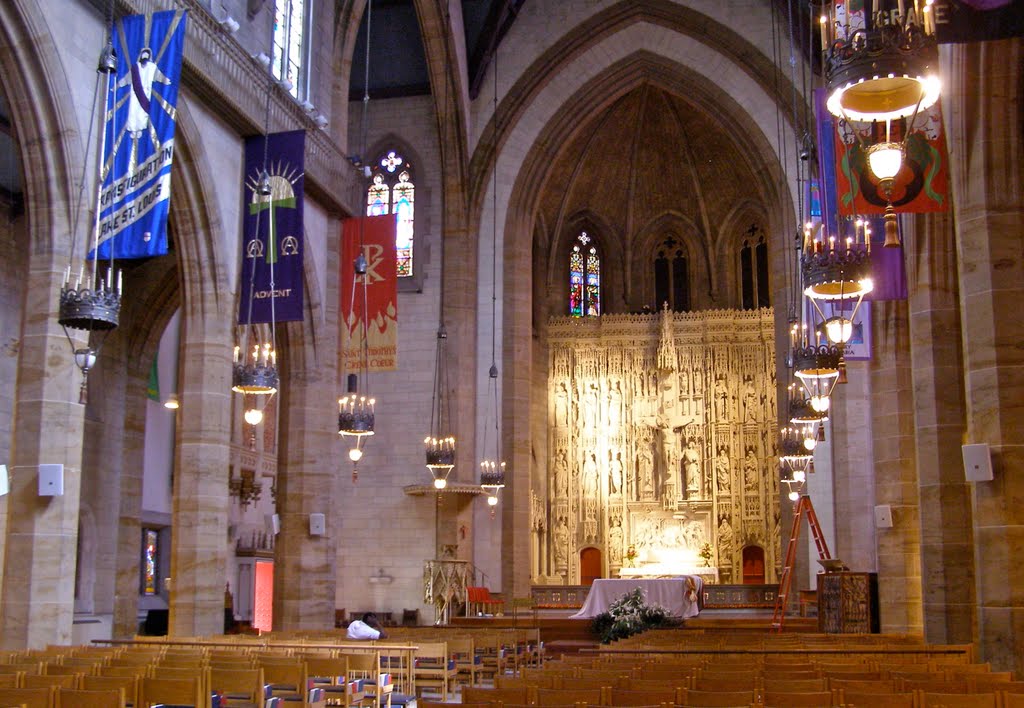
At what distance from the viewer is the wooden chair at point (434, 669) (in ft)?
39.3

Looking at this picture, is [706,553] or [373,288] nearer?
[373,288]

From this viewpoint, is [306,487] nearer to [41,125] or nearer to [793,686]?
[41,125]

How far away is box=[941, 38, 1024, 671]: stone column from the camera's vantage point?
1055 centimetres

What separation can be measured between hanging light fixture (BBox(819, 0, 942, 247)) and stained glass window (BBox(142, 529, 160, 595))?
21.0 m

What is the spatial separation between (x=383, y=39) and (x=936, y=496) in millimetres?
20756

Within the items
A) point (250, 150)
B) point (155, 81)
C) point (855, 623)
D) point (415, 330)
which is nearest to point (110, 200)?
point (155, 81)

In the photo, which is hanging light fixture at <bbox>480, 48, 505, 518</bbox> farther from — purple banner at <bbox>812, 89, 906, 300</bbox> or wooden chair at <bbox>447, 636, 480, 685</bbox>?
purple banner at <bbox>812, 89, 906, 300</bbox>

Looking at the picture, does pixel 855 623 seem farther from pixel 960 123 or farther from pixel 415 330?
pixel 415 330

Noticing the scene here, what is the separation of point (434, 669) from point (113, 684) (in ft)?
21.6

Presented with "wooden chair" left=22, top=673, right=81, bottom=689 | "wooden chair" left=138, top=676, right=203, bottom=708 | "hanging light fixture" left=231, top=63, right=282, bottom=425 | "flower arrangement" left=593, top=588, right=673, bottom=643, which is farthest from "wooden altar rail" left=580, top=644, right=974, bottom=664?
"flower arrangement" left=593, top=588, right=673, bottom=643

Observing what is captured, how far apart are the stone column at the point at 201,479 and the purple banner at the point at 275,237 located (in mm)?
687

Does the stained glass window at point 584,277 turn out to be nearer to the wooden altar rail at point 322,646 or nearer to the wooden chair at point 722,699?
the wooden altar rail at point 322,646

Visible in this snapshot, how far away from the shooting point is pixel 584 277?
37.9 m

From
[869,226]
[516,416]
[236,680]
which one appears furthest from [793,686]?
[516,416]
